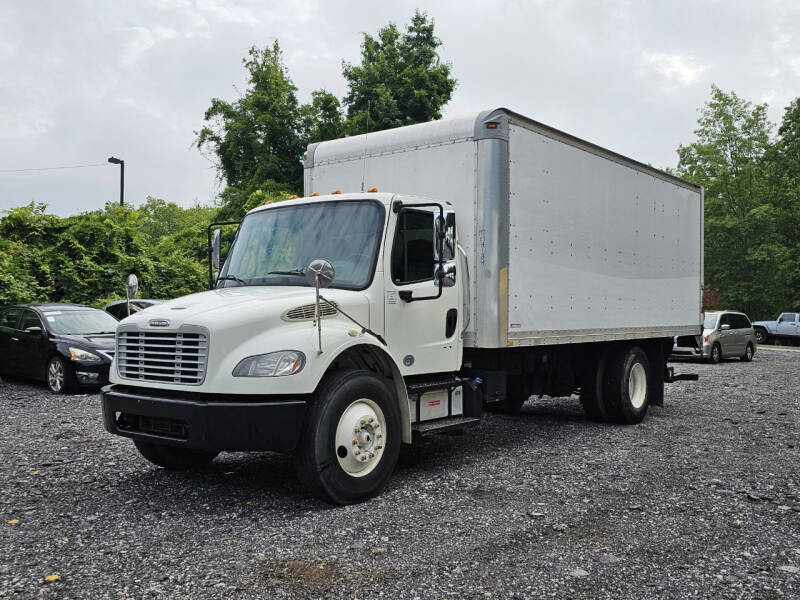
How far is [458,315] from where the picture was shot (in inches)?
290

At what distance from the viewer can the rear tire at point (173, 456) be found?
690 cm

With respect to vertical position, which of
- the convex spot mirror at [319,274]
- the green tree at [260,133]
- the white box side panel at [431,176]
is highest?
the green tree at [260,133]

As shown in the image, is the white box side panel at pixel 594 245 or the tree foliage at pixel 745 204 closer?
the white box side panel at pixel 594 245

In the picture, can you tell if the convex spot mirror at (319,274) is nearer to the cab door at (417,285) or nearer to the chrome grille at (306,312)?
the chrome grille at (306,312)

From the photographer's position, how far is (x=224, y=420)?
549cm

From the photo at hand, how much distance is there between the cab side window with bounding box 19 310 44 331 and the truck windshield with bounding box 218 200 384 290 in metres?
8.25

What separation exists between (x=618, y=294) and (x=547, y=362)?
125 cm

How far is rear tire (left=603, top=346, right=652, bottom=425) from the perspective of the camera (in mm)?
10086

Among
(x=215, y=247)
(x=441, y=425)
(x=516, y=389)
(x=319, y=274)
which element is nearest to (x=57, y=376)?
(x=215, y=247)

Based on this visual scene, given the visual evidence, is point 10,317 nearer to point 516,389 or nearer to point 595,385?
point 516,389

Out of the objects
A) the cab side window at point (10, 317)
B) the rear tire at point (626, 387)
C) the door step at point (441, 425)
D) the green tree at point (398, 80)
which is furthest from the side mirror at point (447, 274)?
the green tree at point (398, 80)

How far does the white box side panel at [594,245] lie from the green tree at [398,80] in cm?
2211

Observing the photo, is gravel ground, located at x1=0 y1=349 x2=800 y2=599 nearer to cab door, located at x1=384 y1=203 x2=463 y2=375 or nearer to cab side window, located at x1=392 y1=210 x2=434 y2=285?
cab door, located at x1=384 y1=203 x2=463 y2=375

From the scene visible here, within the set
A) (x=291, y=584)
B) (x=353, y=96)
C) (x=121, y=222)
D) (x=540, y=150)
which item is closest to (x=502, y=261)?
(x=540, y=150)
